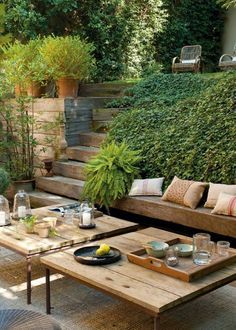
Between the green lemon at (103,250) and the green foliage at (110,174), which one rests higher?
the green foliage at (110,174)

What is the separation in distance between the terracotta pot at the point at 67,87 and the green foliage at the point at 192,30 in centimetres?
441

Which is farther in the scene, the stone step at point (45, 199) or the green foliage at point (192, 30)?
the green foliage at point (192, 30)

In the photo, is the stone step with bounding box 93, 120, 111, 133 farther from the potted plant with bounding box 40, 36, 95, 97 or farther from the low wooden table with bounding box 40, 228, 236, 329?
the low wooden table with bounding box 40, 228, 236, 329

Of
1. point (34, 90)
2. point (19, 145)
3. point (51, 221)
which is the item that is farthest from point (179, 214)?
point (34, 90)

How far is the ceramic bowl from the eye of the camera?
3086 mm

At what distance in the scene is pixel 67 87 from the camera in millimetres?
6711

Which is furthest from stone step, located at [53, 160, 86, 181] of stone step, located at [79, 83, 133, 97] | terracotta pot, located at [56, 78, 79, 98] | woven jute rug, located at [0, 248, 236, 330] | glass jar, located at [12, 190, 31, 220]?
woven jute rug, located at [0, 248, 236, 330]

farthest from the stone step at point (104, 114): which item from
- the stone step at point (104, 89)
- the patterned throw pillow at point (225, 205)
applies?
the patterned throw pillow at point (225, 205)

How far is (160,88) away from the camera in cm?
714

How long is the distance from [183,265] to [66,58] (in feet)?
14.3

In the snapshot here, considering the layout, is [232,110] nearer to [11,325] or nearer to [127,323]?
[127,323]

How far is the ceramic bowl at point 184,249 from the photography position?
10.1 feet

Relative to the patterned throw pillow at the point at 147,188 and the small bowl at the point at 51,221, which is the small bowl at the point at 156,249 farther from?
the patterned throw pillow at the point at 147,188

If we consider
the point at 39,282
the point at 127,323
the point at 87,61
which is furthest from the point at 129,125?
the point at 127,323
